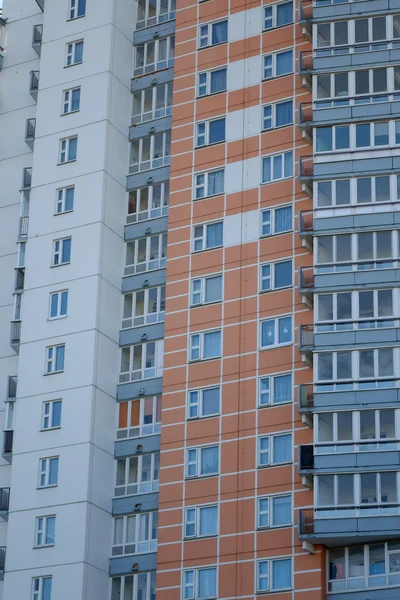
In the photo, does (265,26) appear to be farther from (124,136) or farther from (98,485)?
(98,485)

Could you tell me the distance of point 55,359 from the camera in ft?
244

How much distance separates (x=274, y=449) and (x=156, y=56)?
85.9ft

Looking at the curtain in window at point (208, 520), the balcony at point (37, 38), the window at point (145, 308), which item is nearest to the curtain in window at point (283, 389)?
the curtain in window at point (208, 520)

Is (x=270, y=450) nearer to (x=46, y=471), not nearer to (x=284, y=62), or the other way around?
(x=46, y=471)

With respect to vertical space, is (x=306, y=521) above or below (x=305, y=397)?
below

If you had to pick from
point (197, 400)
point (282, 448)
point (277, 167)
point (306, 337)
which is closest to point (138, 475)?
point (197, 400)

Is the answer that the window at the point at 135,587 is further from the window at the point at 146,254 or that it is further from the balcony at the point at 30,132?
the balcony at the point at 30,132

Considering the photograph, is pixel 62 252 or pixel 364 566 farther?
pixel 62 252

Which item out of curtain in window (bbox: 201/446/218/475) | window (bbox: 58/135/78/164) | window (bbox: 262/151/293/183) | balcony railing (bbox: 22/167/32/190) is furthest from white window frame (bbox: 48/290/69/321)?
window (bbox: 262/151/293/183)

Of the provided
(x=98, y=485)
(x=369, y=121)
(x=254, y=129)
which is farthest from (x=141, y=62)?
(x=98, y=485)

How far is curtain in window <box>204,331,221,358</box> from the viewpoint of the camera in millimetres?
71688

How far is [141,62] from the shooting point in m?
82.4

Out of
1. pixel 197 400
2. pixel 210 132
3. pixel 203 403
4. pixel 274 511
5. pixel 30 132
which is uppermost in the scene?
pixel 30 132

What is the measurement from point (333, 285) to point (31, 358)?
57.2ft
